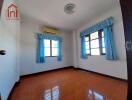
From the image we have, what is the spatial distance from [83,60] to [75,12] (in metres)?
2.38

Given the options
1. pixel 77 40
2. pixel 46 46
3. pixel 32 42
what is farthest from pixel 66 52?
pixel 32 42

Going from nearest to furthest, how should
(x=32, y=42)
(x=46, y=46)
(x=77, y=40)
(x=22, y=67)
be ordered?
(x=22, y=67) < (x=32, y=42) < (x=46, y=46) < (x=77, y=40)

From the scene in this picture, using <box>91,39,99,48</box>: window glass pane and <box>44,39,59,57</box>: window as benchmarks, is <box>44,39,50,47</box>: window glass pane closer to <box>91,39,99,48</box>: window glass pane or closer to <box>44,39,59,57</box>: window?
<box>44,39,59,57</box>: window

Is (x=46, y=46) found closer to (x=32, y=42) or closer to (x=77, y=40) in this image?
(x=32, y=42)

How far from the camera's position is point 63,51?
5.07m

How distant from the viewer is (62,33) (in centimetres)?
510

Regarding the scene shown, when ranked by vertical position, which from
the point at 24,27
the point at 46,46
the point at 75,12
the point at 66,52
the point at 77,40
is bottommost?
the point at 66,52

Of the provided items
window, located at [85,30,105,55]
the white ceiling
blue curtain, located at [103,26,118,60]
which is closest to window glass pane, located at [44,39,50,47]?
the white ceiling

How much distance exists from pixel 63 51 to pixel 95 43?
6.39 ft

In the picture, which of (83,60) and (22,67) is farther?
(83,60)

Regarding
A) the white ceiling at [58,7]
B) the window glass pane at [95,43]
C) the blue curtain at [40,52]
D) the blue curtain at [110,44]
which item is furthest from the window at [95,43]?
the blue curtain at [40,52]

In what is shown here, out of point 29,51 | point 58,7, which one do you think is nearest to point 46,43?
point 29,51

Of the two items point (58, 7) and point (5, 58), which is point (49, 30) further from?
point (5, 58)

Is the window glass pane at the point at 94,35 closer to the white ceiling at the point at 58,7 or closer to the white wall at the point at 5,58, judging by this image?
the white ceiling at the point at 58,7
